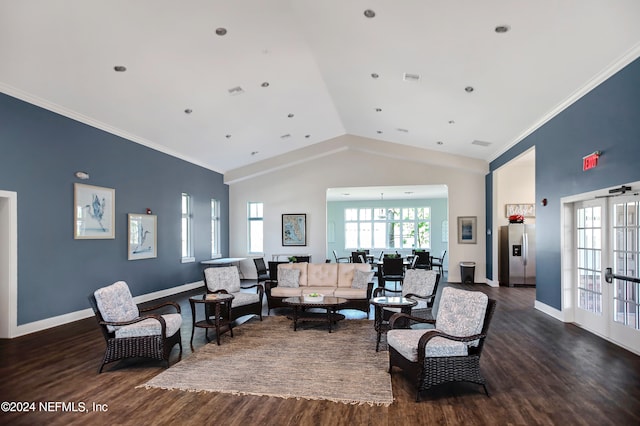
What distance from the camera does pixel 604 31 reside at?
3938 mm

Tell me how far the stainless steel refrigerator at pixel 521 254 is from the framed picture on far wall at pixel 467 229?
3.54ft

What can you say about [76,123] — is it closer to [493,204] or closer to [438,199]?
[493,204]

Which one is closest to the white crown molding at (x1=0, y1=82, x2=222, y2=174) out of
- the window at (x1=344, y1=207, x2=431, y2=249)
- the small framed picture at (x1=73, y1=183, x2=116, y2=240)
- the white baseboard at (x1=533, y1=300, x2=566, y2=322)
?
the small framed picture at (x1=73, y1=183, x2=116, y2=240)

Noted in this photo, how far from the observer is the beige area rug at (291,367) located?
3.44 meters

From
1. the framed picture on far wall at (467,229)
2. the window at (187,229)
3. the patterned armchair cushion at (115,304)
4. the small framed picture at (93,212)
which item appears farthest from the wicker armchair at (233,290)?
the framed picture on far wall at (467,229)

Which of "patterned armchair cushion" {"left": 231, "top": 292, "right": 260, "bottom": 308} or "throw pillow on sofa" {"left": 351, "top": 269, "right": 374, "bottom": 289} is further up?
"throw pillow on sofa" {"left": 351, "top": 269, "right": 374, "bottom": 289}

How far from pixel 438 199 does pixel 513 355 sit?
39.5 feet

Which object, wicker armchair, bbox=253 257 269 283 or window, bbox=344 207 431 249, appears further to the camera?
window, bbox=344 207 431 249

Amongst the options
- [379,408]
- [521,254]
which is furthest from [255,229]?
[379,408]

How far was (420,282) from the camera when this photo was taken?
18.2 ft

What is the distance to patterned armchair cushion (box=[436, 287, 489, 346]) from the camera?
137 inches

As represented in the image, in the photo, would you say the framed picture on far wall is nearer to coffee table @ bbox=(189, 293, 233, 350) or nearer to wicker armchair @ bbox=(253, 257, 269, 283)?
wicker armchair @ bbox=(253, 257, 269, 283)

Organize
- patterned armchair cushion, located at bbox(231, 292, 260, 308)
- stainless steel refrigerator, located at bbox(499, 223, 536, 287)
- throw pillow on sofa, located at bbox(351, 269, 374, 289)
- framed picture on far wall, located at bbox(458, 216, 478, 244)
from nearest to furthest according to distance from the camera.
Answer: patterned armchair cushion, located at bbox(231, 292, 260, 308)
throw pillow on sofa, located at bbox(351, 269, 374, 289)
stainless steel refrigerator, located at bbox(499, 223, 536, 287)
framed picture on far wall, located at bbox(458, 216, 478, 244)

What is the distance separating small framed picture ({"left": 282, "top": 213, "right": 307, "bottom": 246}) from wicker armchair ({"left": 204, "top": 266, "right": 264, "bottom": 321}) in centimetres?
532
